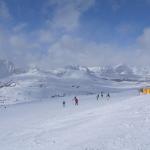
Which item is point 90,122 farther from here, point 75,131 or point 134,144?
point 134,144

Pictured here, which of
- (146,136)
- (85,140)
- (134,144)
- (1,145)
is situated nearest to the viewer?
(134,144)

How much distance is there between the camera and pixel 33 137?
83.0 feet

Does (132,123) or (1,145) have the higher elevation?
(132,123)

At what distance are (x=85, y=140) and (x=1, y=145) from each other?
23.0ft

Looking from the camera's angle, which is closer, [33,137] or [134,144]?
[134,144]

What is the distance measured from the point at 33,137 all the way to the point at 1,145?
8.29 feet

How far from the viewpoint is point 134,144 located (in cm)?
1836

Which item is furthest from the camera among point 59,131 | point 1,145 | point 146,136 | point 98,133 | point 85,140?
point 59,131

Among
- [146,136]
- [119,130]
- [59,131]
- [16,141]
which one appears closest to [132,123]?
[119,130]

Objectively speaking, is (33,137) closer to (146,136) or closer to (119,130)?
(119,130)

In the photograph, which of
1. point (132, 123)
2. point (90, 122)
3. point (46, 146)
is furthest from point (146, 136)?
point (90, 122)

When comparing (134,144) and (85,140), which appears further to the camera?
(85,140)

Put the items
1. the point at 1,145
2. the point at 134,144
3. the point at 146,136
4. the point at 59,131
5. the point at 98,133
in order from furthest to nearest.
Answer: the point at 59,131
the point at 1,145
the point at 98,133
the point at 146,136
the point at 134,144

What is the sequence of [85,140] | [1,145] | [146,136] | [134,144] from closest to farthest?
[134,144] < [146,136] < [85,140] < [1,145]
